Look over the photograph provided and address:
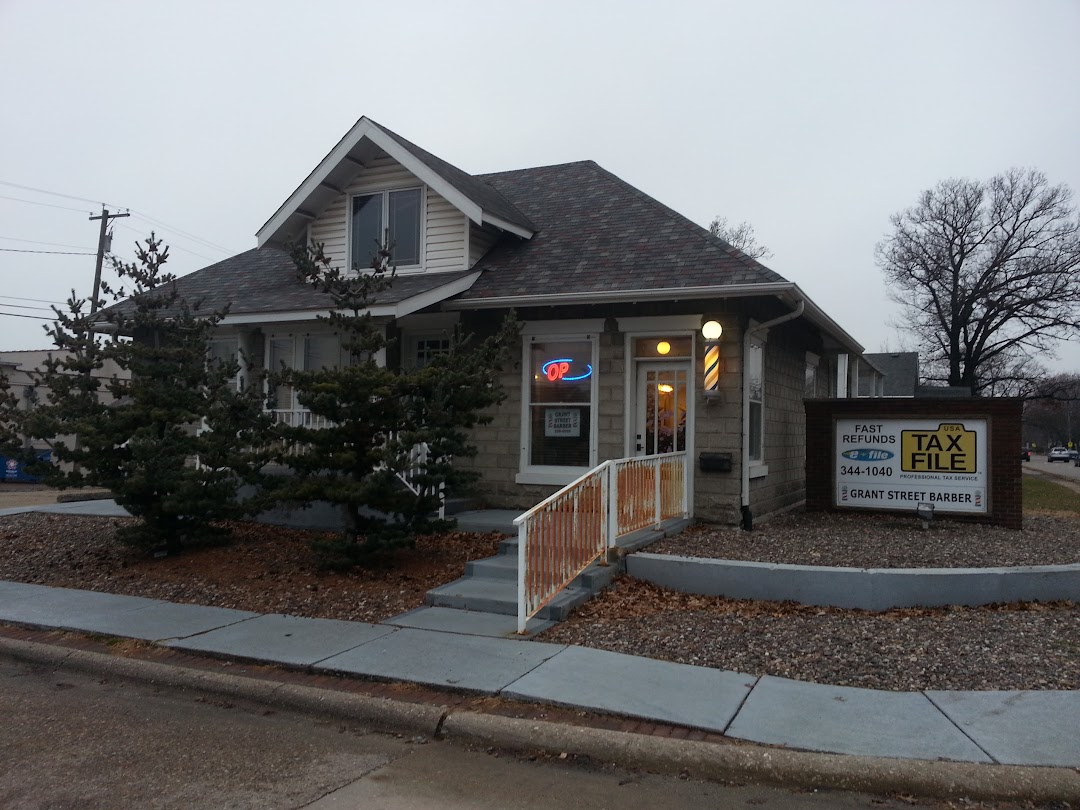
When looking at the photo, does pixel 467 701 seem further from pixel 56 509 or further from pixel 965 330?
pixel 965 330

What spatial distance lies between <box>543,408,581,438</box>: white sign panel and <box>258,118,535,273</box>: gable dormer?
2638 mm

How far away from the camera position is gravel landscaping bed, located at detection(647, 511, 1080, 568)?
8.90 metres

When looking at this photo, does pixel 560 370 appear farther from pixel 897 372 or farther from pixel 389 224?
pixel 897 372

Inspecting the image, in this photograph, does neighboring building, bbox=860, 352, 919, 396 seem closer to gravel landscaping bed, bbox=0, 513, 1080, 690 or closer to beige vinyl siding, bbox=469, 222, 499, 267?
gravel landscaping bed, bbox=0, 513, 1080, 690

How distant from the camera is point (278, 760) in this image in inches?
196

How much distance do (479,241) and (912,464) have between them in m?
7.22

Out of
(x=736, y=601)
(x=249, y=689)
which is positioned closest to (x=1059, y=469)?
(x=736, y=601)

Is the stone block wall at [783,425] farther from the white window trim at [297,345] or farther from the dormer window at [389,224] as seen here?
the white window trim at [297,345]

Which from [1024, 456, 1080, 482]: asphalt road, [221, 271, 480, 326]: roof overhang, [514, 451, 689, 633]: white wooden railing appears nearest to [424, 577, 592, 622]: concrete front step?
[514, 451, 689, 633]: white wooden railing

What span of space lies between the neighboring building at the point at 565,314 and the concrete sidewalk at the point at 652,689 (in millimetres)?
3002

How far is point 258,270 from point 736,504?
9.27 metres

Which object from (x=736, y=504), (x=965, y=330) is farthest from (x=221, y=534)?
(x=965, y=330)

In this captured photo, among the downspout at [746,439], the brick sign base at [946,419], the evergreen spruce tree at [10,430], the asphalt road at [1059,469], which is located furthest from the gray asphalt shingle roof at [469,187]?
the asphalt road at [1059,469]

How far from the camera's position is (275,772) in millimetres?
4773
